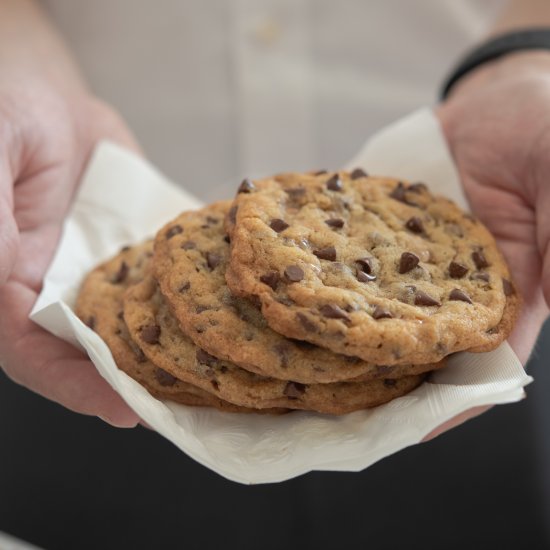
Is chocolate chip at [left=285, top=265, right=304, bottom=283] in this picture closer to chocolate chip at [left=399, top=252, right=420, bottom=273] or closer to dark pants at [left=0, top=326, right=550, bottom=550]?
chocolate chip at [left=399, top=252, right=420, bottom=273]

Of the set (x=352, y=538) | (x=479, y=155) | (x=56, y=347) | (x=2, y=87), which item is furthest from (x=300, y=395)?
(x=2, y=87)

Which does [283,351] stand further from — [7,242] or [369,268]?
[7,242]

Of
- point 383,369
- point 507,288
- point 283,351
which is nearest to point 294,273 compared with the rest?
point 283,351

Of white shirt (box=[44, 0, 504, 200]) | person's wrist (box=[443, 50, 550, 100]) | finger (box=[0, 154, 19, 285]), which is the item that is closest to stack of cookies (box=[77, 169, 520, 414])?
finger (box=[0, 154, 19, 285])

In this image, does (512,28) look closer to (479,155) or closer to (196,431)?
(479,155)

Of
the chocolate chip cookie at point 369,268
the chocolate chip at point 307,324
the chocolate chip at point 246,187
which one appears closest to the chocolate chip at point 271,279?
the chocolate chip cookie at point 369,268

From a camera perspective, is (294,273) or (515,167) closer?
(294,273)
